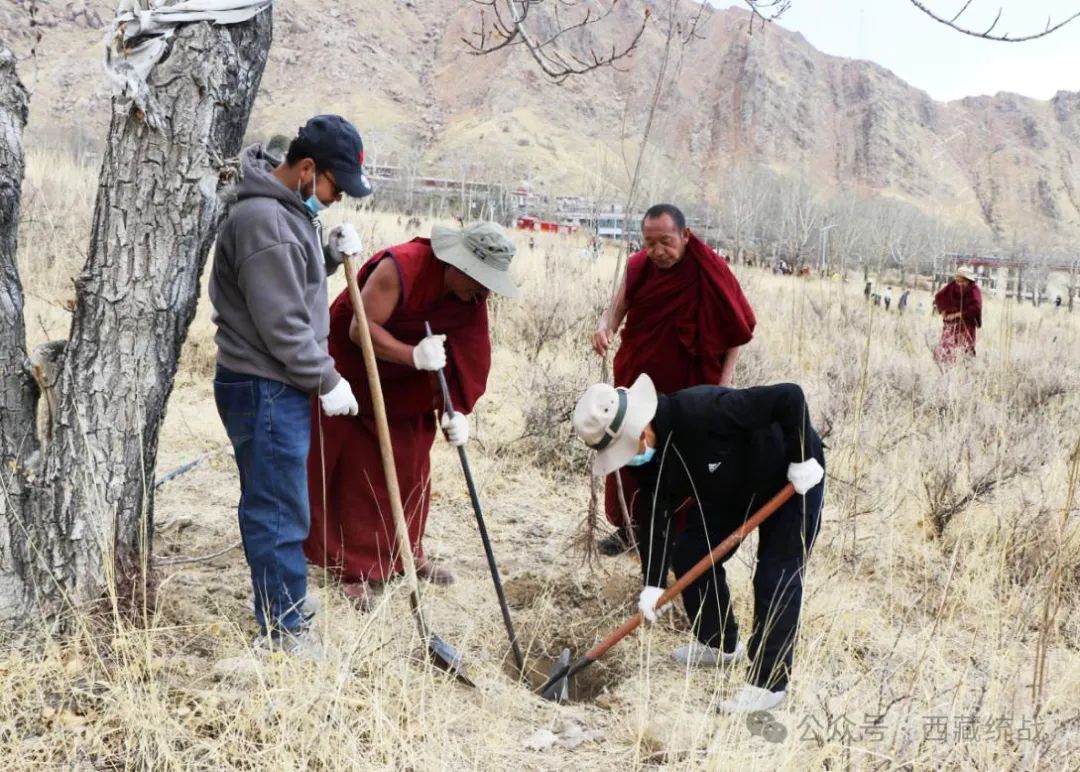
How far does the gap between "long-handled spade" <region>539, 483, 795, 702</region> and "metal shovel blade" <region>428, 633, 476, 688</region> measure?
28cm

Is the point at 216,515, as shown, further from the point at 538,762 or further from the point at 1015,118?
the point at 1015,118

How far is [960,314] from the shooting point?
353 inches

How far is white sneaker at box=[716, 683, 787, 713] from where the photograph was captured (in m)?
2.71

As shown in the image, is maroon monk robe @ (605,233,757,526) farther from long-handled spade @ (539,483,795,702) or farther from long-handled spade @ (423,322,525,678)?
long-handled spade @ (539,483,795,702)

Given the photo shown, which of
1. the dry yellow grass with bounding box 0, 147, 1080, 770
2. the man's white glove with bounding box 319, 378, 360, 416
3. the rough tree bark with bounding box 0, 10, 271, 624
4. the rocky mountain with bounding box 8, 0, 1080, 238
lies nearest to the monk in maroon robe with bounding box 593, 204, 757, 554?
the dry yellow grass with bounding box 0, 147, 1080, 770

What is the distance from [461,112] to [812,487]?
106776 mm

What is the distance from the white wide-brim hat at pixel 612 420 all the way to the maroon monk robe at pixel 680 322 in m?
1.45

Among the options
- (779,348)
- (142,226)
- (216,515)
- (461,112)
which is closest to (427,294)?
(142,226)

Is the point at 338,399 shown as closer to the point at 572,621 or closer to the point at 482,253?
the point at 482,253

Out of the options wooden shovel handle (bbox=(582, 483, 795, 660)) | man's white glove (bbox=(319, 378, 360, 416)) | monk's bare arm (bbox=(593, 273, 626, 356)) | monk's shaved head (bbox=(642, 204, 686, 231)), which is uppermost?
monk's shaved head (bbox=(642, 204, 686, 231))

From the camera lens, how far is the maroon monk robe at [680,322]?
13.3ft

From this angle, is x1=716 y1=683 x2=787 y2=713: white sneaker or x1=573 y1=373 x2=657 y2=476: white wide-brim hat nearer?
x1=573 y1=373 x2=657 y2=476: white wide-brim hat

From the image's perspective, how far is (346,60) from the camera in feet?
335

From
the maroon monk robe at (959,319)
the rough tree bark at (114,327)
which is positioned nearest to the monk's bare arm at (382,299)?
the rough tree bark at (114,327)
